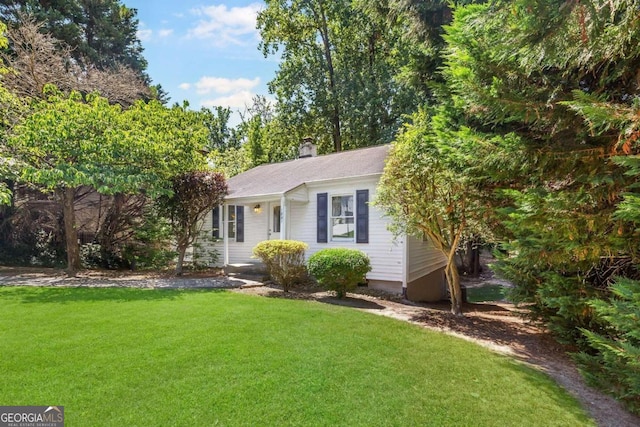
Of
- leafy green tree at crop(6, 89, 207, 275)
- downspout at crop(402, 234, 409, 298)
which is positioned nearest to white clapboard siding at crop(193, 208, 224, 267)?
leafy green tree at crop(6, 89, 207, 275)

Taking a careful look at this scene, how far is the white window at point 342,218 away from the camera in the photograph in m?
10.8

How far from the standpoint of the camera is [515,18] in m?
3.60

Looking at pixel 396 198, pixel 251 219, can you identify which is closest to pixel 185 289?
pixel 251 219

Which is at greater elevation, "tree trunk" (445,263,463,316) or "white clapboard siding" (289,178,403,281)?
"white clapboard siding" (289,178,403,281)

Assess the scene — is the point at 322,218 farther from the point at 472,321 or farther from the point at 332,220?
the point at 472,321

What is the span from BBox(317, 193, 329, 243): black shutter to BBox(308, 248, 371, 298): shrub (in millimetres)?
1965

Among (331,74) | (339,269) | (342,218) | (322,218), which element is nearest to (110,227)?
(322,218)

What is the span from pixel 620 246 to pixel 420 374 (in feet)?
8.93

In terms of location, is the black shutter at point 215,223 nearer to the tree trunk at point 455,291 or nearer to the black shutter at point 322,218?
the black shutter at point 322,218

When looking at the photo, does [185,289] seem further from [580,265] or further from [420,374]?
[580,265]

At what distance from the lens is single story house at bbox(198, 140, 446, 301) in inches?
400

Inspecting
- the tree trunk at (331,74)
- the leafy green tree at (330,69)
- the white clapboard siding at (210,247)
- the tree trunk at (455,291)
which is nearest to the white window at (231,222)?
the white clapboard siding at (210,247)
